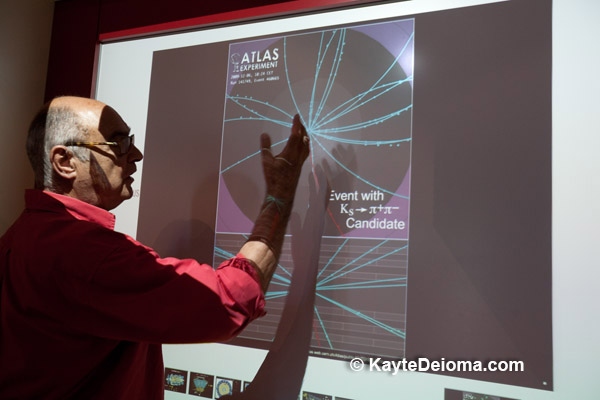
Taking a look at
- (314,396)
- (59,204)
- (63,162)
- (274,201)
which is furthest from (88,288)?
(314,396)

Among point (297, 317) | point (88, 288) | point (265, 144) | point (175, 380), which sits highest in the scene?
point (265, 144)

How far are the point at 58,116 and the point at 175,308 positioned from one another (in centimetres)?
64

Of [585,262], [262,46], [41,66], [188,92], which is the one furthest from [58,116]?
[585,262]

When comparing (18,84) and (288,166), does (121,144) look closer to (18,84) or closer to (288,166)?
(288,166)

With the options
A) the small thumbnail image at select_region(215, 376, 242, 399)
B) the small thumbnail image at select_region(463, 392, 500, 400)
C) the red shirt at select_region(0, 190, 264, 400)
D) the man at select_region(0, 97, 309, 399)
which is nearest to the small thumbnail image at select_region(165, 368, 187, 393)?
the small thumbnail image at select_region(215, 376, 242, 399)

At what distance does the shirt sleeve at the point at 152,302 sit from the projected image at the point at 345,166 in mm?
486

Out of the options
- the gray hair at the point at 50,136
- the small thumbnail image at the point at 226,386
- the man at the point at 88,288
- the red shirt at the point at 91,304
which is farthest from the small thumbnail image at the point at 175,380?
the gray hair at the point at 50,136

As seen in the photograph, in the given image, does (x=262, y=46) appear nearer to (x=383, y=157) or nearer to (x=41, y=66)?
(x=383, y=157)

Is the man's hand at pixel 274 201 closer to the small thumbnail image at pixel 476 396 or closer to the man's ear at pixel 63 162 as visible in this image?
the man's ear at pixel 63 162

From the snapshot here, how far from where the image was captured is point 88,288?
0.90m

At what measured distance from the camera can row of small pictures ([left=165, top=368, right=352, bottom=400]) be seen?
148 cm

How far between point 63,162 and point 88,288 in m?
0.41

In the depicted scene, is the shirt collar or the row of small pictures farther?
the row of small pictures

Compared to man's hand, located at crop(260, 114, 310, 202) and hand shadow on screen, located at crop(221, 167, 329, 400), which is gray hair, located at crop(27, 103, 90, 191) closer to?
man's hand, located at crop(260, 114, 310, 202)
